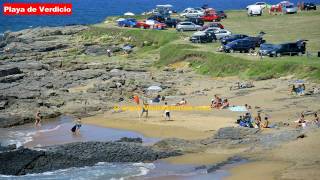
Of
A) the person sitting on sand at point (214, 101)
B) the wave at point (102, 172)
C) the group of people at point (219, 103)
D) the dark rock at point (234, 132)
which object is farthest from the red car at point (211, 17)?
the wave at point (102, 172)

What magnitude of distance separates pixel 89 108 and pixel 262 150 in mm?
18247

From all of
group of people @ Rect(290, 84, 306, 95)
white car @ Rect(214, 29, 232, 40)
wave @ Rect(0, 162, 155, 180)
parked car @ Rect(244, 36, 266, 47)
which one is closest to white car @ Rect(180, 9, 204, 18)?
white car @ Rect(214, 29, 232, 40)

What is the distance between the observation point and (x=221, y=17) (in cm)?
8969

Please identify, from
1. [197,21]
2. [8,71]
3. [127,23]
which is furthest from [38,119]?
[127,23]

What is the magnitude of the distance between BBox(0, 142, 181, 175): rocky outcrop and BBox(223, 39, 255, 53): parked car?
1110 inches

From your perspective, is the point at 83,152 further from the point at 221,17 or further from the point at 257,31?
the point at 221,17

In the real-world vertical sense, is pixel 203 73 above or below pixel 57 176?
above

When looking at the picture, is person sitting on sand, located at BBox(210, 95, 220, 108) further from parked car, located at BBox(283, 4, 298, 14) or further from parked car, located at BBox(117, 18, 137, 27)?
parked car, located at BBox(283, 4, 298, 14)

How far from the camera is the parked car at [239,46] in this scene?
196 ft

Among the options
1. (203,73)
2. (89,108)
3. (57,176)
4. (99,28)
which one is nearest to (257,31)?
(203,73)

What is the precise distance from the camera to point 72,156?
3162 centimetres

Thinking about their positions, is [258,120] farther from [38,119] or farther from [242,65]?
[242,65]

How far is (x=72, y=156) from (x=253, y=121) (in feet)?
38.4

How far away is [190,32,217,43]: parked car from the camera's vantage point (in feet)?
222
